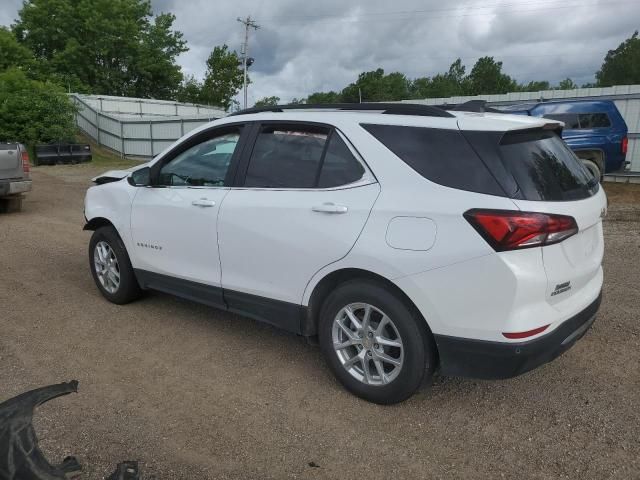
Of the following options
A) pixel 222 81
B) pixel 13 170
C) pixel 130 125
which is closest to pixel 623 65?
pixel 222 81

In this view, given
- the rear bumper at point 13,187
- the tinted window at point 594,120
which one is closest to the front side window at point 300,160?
the rear bumper at point 13,187

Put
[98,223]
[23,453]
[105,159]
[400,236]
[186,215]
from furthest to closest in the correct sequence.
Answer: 1. [105,159]
2. [98,223]
3. [186,215]
4. [400,236]
5. [23,453]

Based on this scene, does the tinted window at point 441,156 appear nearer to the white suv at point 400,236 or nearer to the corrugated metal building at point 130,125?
the white suv at point 400,236

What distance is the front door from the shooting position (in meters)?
3.88

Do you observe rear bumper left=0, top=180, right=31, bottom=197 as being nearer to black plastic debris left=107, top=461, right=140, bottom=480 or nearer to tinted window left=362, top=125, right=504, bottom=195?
black plastic debris left=107, top=461, right=140, bottom=480

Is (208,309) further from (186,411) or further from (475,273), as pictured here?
(475,273)

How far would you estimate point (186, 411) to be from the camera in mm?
3170

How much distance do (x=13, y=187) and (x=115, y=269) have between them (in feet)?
19.5

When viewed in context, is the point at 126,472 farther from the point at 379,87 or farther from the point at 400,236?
the point at 379,87

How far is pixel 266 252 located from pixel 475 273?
1.41m

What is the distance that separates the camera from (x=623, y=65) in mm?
66562

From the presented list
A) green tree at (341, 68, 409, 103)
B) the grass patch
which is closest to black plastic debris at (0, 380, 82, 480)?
the grass patch

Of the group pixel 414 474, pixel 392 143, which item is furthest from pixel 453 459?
pixel 392 143

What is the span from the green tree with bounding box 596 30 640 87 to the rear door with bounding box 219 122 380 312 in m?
72.0
